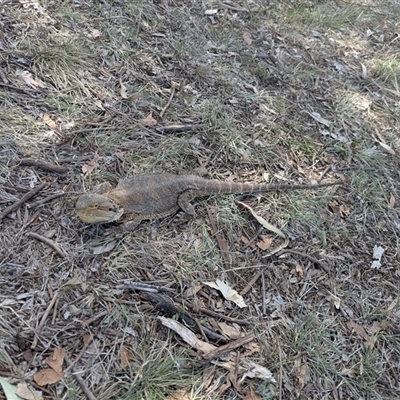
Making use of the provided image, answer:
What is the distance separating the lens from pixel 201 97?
5.08 metres

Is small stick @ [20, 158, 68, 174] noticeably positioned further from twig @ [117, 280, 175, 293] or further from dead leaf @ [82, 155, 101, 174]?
twig @ [117, 280, 175, 293]

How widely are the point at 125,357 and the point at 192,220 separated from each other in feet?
4.73

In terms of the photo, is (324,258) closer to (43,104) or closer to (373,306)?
(373,306)

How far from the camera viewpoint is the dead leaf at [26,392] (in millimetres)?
2590

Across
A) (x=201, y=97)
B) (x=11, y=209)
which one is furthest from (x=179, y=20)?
(x=11, y=209)

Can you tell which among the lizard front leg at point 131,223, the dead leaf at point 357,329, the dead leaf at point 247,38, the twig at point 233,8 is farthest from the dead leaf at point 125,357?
the twig at point 233,8

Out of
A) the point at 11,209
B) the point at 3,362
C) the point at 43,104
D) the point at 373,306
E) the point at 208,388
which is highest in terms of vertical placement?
the point at 43,104

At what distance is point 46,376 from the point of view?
272 cm

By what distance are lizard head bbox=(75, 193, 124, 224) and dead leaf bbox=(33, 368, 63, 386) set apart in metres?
1.20

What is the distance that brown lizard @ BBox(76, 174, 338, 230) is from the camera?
3.52 metres

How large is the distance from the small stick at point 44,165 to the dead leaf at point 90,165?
17 centimetres

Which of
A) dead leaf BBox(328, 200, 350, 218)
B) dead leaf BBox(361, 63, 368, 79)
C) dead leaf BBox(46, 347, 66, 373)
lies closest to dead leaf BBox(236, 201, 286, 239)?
dead leaf BBox(328, 200, 350, 218)

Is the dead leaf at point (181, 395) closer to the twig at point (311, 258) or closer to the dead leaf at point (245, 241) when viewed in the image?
the dead leaf at point (245, 241)

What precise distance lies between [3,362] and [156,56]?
3.93 m
